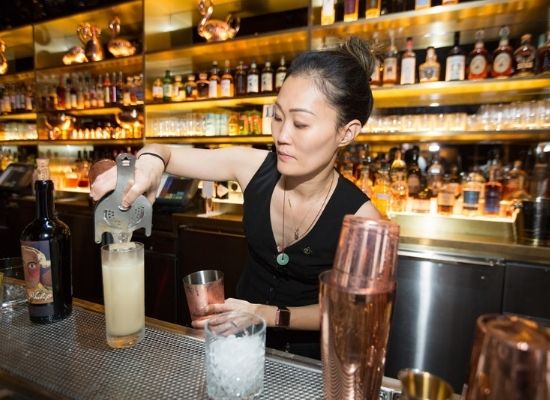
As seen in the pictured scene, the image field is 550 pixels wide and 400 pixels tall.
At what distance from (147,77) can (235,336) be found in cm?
336

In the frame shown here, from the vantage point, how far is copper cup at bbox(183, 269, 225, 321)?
740 millimetres

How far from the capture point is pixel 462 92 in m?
2.51

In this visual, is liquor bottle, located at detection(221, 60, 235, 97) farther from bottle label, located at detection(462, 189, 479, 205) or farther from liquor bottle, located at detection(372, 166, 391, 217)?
bottle label, located at detection(462, 189, 479, 205)

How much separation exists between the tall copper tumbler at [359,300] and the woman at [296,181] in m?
0.36

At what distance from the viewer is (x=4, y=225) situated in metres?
4.14

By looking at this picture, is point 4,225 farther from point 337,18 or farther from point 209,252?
point 337,18

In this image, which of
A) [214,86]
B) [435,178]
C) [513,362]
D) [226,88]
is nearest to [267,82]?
[226,88]

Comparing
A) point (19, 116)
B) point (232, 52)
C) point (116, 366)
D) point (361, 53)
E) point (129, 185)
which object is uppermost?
point (232, 52)

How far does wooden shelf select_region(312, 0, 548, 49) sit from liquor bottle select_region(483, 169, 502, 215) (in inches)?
41.5

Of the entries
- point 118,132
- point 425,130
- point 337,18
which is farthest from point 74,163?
point 425,130

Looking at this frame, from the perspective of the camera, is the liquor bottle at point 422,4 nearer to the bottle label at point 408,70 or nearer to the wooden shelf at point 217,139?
the bottle label at point 408,70

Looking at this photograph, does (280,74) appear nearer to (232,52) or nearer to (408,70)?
(232,52)

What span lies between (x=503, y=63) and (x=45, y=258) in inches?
104

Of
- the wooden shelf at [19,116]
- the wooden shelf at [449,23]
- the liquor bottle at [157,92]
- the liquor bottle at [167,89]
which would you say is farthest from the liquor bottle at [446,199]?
the wooden shelf at [19,116]
